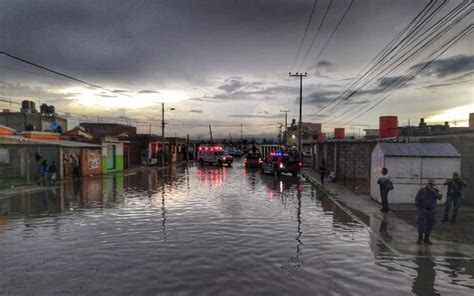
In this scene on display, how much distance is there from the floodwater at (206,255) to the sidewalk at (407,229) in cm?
35

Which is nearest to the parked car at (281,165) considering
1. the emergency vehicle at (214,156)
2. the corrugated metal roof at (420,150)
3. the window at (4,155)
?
the emergency vehicle at (214,156)

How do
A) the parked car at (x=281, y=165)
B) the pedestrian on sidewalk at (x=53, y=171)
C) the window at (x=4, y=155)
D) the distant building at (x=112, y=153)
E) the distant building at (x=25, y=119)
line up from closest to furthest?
the pedestrian on sidewalk at (x=53, y=171)
the window at (x=4, y=155)
the parked car at (x=281, y=165)
the distant building at (x=112, y=153)
the distant building at (x=25, y=119)

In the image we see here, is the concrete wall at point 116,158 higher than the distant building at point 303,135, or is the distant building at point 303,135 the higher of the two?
the distant building at point 303,135

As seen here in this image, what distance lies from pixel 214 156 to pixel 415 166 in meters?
40.4

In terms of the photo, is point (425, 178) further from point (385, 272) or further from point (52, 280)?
point (52, 280)

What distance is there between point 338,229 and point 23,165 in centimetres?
2558

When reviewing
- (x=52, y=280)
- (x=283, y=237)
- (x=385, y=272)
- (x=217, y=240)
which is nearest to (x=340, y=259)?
(x=385, y=272)

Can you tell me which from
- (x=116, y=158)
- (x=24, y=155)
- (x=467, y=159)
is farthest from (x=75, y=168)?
(x=467, y=159)

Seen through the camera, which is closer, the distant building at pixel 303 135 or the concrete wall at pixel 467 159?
the concrete wall at pixel 467 159

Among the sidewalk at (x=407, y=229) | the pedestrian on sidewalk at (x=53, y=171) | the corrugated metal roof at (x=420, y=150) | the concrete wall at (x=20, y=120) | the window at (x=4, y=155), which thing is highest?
the concrete wall at (x=20, y=120)

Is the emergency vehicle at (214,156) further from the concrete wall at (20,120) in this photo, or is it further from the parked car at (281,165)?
the concrete wall at (20,120)

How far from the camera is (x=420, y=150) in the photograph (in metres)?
18.6

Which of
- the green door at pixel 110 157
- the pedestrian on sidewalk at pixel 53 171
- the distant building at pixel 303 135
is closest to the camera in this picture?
the pedestrian on sidewalk at pixel 53 171

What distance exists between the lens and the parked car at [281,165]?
38.3 m
